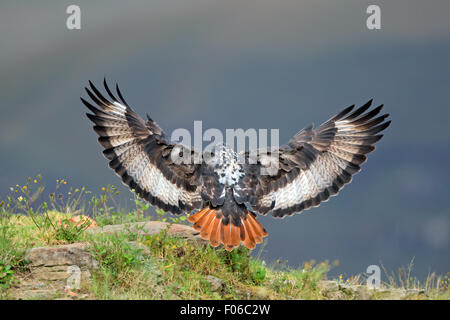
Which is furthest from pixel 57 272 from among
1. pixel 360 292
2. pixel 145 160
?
pixel 360 292

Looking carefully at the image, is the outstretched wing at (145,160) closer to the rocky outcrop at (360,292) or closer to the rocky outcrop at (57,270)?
the rocky outcrop at (57,270)

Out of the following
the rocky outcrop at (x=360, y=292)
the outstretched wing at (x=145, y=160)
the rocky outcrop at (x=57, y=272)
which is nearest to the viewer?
the rocky outcrop at (x=57, y=272)

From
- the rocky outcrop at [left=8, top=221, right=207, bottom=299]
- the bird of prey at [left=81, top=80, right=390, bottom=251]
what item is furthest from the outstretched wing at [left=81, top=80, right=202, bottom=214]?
the rocky outcrop at [left=8, top=221, right=207, bottom=299]

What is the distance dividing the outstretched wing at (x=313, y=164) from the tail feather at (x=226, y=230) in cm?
71

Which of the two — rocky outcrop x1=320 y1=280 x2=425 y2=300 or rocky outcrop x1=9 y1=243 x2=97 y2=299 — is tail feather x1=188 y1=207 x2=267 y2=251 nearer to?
rocky outcrop x1=320 y1=280 x2=425 y2=300

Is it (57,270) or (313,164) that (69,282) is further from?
(313,164)

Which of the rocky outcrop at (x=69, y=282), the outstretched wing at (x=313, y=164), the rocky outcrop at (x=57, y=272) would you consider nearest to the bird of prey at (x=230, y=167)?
the outstretched wing at (x=313, y=164)

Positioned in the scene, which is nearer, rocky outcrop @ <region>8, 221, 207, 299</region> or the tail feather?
rocky outcrop @ <region>8, 221, 207, 299</region>

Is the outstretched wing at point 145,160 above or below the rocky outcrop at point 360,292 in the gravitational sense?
above

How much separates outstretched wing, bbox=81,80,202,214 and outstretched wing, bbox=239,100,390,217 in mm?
1028

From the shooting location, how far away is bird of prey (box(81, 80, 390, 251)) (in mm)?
7496

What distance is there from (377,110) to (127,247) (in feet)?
15.8

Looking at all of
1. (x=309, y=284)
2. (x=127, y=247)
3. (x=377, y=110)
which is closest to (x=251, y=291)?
(x=309, y=284)

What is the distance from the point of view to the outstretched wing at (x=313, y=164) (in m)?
7.80
